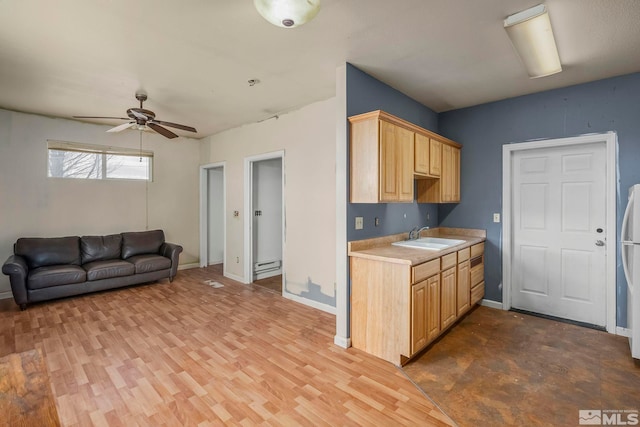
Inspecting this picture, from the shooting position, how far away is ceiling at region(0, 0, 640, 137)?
6.75 ft

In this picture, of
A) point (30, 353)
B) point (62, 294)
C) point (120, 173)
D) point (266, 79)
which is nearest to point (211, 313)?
point (62, 294)


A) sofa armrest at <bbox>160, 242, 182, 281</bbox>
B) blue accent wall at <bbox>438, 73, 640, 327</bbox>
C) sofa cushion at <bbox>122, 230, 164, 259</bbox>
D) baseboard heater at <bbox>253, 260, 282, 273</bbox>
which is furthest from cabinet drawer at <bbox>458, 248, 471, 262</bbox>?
sofa cushion at <bbox>122, 230, 164, 259</bbox>

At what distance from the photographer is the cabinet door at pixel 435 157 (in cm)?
345

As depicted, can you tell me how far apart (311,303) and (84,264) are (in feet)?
11.6

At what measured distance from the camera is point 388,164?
2773 millimetres

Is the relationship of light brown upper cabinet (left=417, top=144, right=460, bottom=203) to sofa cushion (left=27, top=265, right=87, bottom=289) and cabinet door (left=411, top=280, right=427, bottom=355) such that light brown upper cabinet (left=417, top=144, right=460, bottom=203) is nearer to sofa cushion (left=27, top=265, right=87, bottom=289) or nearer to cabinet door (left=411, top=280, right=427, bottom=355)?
cabinet door (left=411, top=280, right=427, bottom=355)

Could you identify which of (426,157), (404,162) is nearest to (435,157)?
(426,157)

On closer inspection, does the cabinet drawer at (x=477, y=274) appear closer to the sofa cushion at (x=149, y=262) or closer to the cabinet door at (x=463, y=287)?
the cabinet door at (x=463, y=287)

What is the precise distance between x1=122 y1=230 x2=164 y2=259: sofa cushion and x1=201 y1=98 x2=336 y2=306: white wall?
2346mm

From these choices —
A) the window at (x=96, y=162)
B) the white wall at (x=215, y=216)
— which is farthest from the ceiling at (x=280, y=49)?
the white wall at (x=215, y=216)

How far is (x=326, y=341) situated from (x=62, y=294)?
3.72m

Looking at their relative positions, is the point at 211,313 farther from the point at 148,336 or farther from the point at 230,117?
the point at 230,117

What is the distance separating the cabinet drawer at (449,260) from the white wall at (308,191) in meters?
1.33

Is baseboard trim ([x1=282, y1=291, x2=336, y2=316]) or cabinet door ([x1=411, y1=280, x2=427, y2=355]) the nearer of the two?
cabinet door ([x1=411, y1=280, x2=427, y2=355])
